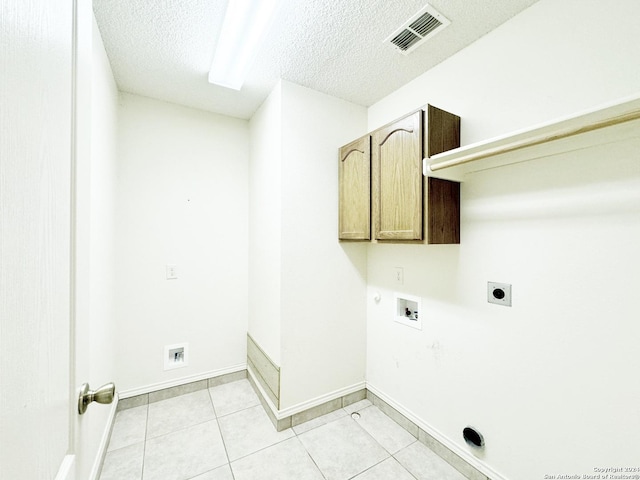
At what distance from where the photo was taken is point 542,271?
1.25 meters

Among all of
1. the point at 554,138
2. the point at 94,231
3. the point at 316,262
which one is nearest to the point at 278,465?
the point at 316,262

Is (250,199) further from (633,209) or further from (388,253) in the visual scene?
(633,209)

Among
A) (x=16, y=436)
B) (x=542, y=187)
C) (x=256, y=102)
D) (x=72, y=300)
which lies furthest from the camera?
(x=256, y=102)

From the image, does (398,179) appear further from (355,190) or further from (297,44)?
(297,44)

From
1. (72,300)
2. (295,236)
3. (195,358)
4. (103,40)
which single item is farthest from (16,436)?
(195,358)

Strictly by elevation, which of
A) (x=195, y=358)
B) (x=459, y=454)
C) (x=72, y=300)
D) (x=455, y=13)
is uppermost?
(x=455, y=13)

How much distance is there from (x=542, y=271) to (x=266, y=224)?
1721mm

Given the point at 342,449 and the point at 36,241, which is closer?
the point at 36,241

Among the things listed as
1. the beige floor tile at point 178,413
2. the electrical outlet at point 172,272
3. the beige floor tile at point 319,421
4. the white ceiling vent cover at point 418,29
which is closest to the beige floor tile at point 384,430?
the beige floor tile at point 319,421

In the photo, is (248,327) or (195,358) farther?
(248,327)

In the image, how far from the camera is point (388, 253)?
2.07 m

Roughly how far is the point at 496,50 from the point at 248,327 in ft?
8.82

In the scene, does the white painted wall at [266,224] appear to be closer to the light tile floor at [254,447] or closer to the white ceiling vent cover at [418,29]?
the light tile floor at [254,447]

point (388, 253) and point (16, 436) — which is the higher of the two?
point (388, 253)
